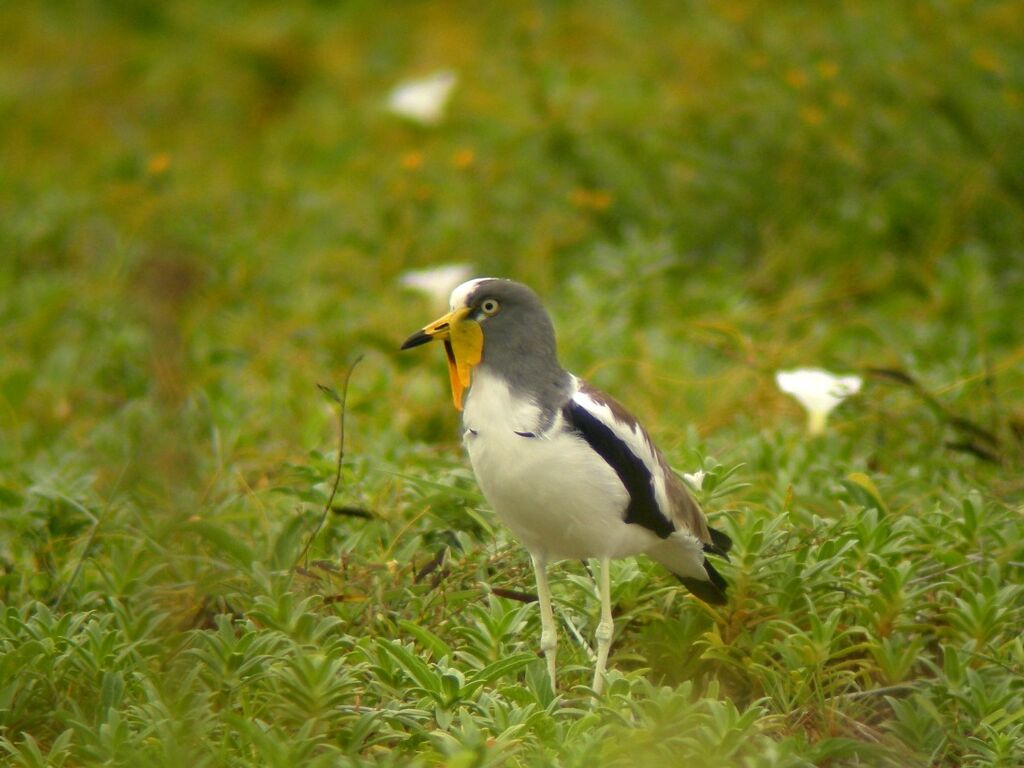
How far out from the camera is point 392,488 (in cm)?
425

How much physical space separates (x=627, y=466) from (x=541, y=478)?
24cm

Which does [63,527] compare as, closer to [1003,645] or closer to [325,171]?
[1003,645]

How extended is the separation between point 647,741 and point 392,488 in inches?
58.7

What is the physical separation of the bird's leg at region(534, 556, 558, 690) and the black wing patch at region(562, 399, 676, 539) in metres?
0.26

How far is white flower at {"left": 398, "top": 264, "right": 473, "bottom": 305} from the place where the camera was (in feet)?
19.2

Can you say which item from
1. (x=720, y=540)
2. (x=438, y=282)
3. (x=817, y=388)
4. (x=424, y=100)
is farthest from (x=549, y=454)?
(x=424, y=100)

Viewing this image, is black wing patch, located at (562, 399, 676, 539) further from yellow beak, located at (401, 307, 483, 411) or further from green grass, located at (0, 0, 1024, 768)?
green grass, located at (0, 0, 1024, 768)

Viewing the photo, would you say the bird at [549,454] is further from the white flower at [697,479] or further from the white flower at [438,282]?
the white flower at [438,282]

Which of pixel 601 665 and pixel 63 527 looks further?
pixel 63 527

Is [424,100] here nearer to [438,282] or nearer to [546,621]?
[438,282]

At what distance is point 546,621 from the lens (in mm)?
3361

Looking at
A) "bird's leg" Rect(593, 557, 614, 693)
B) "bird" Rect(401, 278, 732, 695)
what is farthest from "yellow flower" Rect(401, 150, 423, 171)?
"bird's leg" Rect(593, 557, 614, 693)

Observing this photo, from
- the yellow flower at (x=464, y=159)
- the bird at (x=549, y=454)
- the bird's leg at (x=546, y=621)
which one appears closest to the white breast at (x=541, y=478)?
the bird at (x=549, y=454)

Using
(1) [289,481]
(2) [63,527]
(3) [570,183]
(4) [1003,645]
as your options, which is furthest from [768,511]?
(3) [570,183]
